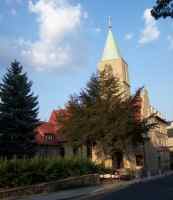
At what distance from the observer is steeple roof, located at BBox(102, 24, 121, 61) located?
232ft

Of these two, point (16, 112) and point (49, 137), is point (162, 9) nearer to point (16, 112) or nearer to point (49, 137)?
point (16, 112)

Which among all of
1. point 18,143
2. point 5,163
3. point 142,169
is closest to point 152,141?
point 142,169

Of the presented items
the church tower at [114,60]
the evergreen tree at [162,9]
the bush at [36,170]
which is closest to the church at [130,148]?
the church tower at [114,60]

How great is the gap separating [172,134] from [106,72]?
68.2 metres

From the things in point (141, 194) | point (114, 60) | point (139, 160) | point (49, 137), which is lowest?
point (141, 194)

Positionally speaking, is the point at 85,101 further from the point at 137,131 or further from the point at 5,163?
the point at 5,163

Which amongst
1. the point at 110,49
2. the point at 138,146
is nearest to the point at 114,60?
the point at 110,49

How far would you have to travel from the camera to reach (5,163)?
84.3 feet

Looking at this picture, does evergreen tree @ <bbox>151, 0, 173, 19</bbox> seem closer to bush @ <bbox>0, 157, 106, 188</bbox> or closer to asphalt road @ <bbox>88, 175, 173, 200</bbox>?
asphalt road @ <bbox>88, 175, 173, 200</bbox>

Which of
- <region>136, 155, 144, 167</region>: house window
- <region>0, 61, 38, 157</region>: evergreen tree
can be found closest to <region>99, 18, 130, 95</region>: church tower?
<region>136, 155, 144, 167</region>: house window

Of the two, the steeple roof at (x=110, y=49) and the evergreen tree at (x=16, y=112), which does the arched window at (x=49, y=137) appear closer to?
the steeple roof at (x=110, y=49)

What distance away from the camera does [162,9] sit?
10.9m

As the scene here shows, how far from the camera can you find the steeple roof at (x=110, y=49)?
70625 millimetres

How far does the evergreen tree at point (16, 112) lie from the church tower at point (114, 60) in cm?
2950
